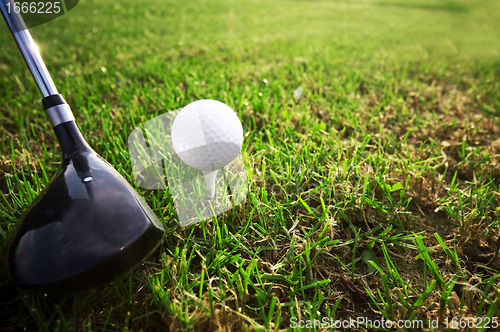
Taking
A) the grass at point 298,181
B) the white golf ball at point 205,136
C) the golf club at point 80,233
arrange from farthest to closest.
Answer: the white golf ball at point 205,136, the grass at point 298,181, the golf club at point 80,233

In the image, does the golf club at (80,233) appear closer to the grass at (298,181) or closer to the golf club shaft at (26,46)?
the grass at (298,181)

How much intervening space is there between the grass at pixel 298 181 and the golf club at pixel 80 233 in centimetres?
17

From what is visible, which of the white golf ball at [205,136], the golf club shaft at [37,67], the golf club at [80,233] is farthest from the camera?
the white golf ball at [205,136]

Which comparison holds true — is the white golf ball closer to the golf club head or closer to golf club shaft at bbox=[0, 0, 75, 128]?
the golf club head

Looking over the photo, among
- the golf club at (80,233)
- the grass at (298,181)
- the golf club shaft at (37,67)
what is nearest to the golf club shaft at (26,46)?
the golf club shaft at (37,67)

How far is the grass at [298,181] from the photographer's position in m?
1.28

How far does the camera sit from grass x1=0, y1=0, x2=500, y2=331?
4.20 ft

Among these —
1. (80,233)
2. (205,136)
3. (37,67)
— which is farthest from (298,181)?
(37,67)

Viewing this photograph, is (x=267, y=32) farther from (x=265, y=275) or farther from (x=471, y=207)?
(x=265, y=275)

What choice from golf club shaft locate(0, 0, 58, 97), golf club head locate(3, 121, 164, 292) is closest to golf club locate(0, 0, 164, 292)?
golf club head locate(3, 121, 164, 292)

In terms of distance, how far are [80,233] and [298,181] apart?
127cm

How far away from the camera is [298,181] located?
1.91m

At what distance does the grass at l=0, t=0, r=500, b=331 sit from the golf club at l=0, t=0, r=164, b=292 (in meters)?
0.17

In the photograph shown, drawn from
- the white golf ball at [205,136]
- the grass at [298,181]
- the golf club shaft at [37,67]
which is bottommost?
the grass at [298,181]
